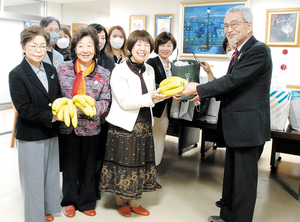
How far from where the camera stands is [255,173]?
6.63 ft

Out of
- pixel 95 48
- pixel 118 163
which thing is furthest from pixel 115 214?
pixel 95 48

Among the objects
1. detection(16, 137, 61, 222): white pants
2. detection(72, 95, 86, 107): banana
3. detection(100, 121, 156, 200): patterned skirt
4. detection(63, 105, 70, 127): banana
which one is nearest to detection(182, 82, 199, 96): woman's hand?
detection(100, 121, 156, 200): patterned skirt

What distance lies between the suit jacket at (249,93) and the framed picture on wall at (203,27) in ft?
12.2

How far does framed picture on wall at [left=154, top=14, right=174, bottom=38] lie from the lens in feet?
20.0

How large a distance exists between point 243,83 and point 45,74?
59.9 inches

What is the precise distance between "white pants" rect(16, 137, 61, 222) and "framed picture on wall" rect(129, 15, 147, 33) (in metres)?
4.75

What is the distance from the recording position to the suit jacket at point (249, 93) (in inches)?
74.2

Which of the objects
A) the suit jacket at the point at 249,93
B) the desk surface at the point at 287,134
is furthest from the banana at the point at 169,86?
the desk surface at the point at 287,134

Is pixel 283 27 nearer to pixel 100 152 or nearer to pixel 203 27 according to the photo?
pixel 203 27

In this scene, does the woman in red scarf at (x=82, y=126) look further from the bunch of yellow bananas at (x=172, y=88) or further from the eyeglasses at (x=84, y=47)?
the bunch of yellow bananas at (x=172, y=88)

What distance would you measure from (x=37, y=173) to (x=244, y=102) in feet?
5.49

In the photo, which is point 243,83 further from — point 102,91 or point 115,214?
point 115,214

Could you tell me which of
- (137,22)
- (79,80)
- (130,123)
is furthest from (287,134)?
(137,22)

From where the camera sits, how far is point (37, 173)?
2.10 m
